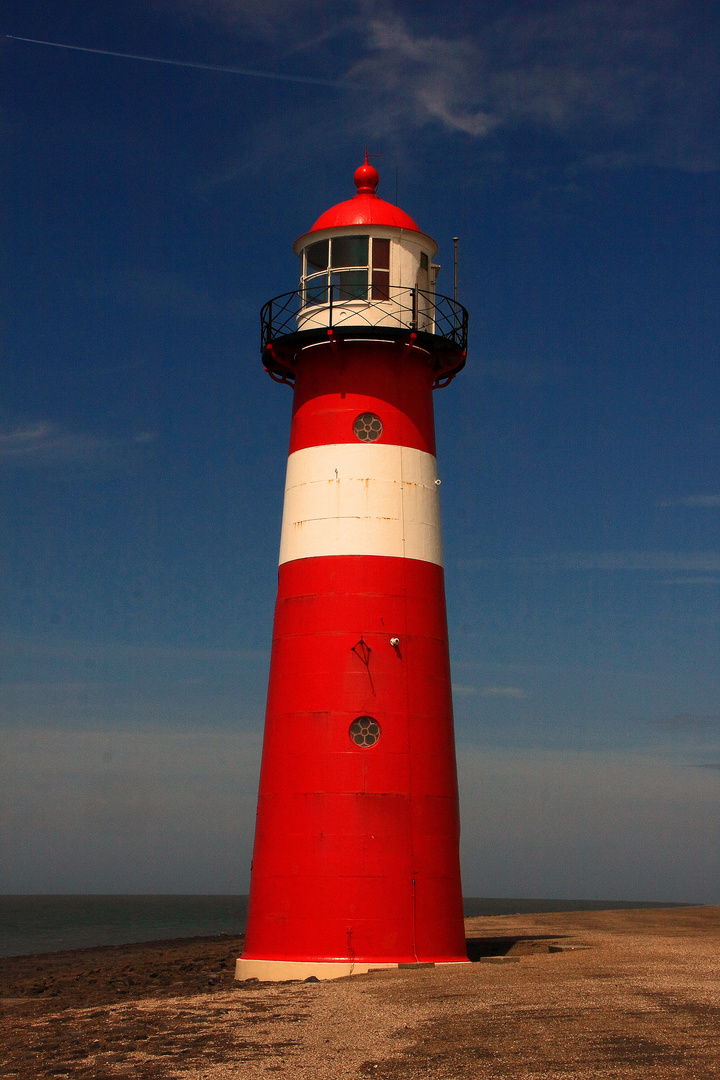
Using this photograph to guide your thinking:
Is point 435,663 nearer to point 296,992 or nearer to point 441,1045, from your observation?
point 296,992

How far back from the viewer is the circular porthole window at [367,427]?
20.6 meters

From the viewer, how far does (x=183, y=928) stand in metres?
74.1

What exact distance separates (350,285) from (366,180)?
2.59 meters

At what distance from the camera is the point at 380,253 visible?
69.2 ft

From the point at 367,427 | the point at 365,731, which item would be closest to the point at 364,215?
the point at 367,427

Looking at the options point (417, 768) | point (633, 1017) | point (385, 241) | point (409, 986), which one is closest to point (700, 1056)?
point (633, 1017)

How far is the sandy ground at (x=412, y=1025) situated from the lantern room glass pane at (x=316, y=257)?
12676mm

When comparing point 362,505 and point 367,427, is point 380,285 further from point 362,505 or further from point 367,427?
point 362,505

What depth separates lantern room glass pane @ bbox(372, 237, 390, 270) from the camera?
21094mm

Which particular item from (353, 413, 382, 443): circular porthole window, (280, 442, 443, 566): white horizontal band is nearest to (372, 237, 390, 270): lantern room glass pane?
(353, 413, 382, 443): circular porthole window

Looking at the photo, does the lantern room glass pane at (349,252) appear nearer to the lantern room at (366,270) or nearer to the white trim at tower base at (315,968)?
the lantern room at (366,270)

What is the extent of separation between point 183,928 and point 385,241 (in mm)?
62550

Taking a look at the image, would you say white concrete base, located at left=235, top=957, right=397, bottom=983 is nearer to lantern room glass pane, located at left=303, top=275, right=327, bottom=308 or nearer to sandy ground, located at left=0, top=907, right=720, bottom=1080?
sandy ground, located at left=0, top=907, right=720, bottom=1080

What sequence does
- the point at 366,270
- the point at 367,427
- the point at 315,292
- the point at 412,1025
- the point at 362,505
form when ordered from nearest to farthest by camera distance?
1. the point at 412,1025
2. the point at 362,505
3. the point at 367,427
4. the point at 366,270
5. the point at 315,292
